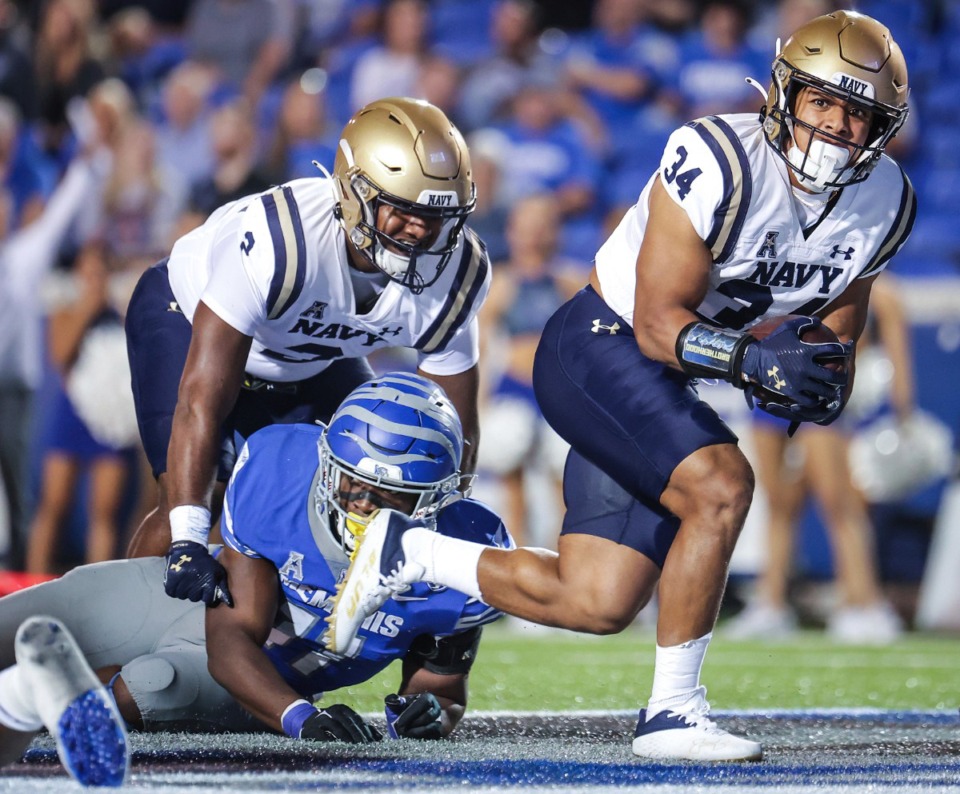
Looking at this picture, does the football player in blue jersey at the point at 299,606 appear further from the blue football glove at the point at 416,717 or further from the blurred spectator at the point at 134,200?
the blurred spectator at the point at 134,200

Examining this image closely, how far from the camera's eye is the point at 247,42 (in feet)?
33.9

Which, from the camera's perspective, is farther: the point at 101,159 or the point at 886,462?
the point at 101,159

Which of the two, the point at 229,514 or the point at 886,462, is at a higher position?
the point at 229,514

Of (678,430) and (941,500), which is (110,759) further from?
(941,500)

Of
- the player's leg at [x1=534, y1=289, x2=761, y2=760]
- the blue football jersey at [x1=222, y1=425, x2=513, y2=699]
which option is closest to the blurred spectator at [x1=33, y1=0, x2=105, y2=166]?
the blue football jersey at [x1=222, y1=425, x2=513, y2=699]

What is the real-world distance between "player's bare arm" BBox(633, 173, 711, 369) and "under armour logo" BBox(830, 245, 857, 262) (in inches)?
14.4

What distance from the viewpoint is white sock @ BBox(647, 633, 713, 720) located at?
11.2 feet

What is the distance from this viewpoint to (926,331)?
8.23m

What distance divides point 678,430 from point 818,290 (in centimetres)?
58

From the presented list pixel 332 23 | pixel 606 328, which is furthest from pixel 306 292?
pixel 332 23

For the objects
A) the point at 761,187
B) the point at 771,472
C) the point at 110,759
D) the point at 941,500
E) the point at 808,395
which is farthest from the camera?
the point at 941,500

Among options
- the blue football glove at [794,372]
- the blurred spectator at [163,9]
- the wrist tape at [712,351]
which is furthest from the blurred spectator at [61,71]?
the blue football glove at [794,372]

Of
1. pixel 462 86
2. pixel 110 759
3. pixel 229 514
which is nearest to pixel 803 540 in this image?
pixel 462 86

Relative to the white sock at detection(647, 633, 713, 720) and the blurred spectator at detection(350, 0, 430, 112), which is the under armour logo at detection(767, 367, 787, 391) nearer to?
the white sock at detection(647, 633, 713, 720)
